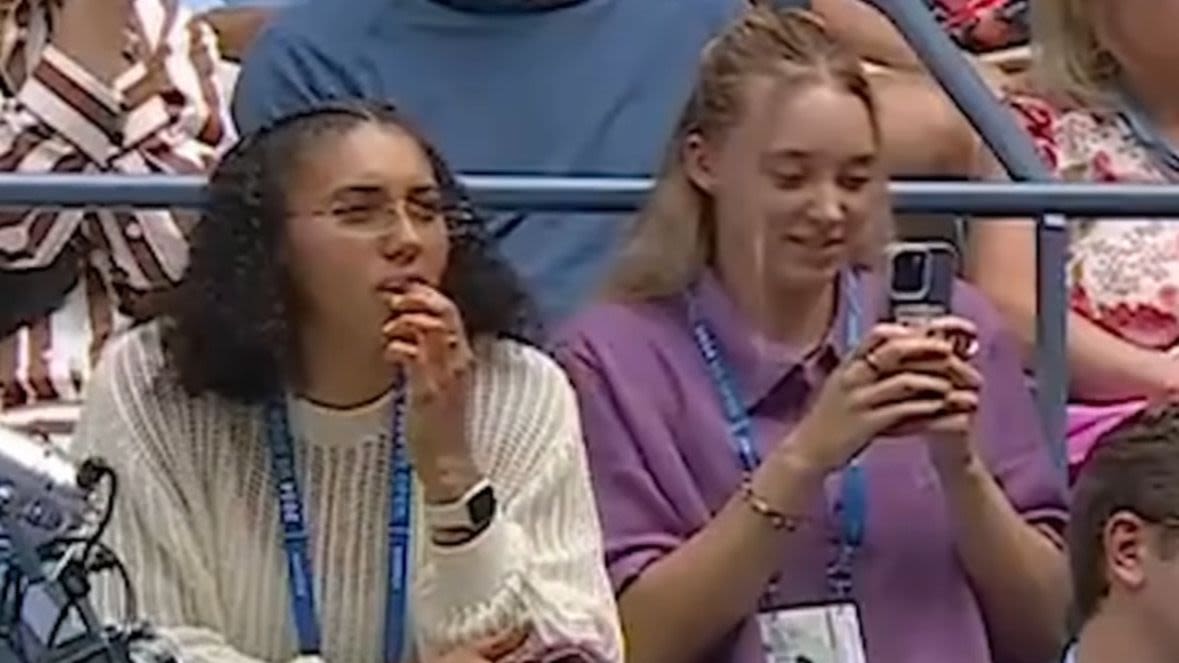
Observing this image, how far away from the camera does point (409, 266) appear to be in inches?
124

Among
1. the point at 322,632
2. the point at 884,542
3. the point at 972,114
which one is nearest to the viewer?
the point at 322,632

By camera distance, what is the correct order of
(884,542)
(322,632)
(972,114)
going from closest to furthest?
(322,632) → (884,542) → (972,114)

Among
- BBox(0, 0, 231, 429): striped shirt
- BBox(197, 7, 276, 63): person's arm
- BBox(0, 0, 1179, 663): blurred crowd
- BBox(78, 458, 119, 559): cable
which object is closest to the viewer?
BBox(78, 458, 119, 559): cable

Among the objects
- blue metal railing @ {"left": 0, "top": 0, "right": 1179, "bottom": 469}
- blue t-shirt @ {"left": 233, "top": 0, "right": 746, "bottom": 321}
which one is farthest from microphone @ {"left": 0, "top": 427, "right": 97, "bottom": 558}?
blue t-shirt @ {"left": 233, "top": 0, "right": 746, "bottom": 321}

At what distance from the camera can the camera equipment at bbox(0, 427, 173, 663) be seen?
2.54 metres

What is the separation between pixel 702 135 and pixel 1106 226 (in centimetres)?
65

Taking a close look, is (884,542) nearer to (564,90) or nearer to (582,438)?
(582,438)

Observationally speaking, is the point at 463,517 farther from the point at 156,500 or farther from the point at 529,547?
the point at 156,500

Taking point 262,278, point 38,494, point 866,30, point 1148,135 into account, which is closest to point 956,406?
point 262,278

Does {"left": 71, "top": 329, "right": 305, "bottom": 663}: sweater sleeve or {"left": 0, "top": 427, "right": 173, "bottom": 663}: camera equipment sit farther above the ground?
{"left": 0, "top": 427, "right": 173, "bottom": 663}: camera equipment

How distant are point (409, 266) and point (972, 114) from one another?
78 centimetres

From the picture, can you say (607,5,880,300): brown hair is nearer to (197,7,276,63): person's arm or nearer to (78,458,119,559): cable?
(78,458,119,559): cable

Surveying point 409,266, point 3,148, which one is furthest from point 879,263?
point 3,148

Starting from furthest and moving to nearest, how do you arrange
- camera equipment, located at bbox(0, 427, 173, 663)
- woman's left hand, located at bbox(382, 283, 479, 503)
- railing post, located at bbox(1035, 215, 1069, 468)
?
1. railing post, located at bbox(1035, 215, 1069, 468)
2. woman's left hand, located at bbox(382, 283, 479, 503)
3. camera equipment, located at bbox(0, 427, 173, 663)
